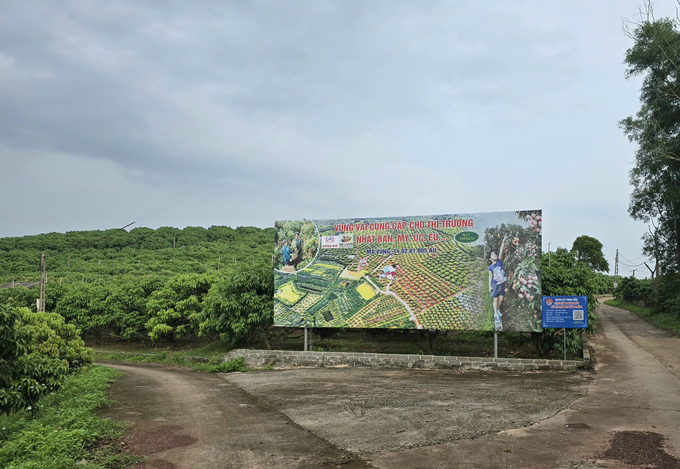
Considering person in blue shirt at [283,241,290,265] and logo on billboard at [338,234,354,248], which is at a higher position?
logo on billboard at [338,234,354,248]

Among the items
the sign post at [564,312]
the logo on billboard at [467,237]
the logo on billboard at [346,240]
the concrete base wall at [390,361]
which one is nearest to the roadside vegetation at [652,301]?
the sign post at [564,312]

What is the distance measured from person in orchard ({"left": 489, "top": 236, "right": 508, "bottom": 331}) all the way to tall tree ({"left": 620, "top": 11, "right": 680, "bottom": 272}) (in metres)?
10.7

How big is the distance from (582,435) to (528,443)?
982 mm

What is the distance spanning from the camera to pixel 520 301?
14000 mm

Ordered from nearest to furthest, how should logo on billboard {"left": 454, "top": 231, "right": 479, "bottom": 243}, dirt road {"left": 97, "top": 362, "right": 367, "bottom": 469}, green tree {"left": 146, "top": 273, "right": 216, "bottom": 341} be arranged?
dirt road {"left": 97, "top": 362, "right": 367, "bottom": 469}
logo on billboard {"left": 454, "top": 231, "right": 479, "bottom": 243}
green tree {"left": 146, "top": 273, "right": 216, "bottom": 341}

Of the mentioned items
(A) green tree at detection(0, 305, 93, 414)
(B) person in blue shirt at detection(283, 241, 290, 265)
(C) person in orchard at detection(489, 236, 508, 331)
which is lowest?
(A) green tree at detection(0, 305, 93, 414)

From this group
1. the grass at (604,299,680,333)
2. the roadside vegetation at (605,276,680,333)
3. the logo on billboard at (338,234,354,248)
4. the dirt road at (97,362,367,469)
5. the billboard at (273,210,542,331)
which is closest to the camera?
the dirt road at (97,362,367,469)

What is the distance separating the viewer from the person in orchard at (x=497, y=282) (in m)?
14.1

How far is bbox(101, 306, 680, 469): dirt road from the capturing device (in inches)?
239

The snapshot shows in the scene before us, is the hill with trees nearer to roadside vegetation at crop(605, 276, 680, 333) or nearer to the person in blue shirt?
the person in blue shirt

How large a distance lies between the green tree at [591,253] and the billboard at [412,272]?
41.5 metres

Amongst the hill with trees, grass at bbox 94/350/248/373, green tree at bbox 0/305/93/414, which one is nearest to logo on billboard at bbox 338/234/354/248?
the hill with trees

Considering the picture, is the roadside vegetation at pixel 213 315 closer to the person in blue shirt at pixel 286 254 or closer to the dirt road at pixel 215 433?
the person in blue shirt at pixel 286 254

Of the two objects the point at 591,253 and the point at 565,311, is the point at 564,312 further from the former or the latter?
the point at 591,253
